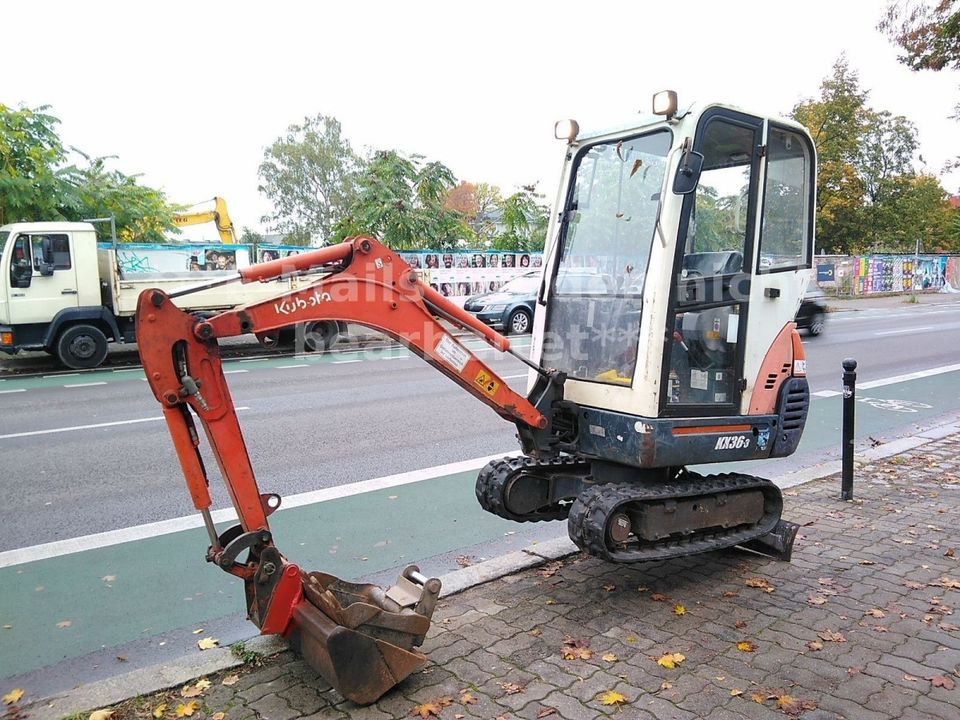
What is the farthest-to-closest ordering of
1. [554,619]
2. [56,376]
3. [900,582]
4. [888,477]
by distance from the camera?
1. [56,376]
2. [888,477]
3. [900,582]
4. [554,619]

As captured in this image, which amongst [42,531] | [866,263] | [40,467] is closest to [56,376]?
[40,467]

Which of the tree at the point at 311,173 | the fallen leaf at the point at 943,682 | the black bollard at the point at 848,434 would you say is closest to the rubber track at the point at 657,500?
the fallen leaf at the point at 943,682

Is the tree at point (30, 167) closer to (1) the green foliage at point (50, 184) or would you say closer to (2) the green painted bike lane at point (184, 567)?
(1) the green foliage at point (50, 184)

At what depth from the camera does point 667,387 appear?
170 inches

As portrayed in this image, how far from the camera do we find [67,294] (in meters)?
15.0

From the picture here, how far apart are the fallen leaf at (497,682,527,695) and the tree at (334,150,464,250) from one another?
2217cm

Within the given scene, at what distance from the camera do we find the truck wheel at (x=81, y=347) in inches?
579

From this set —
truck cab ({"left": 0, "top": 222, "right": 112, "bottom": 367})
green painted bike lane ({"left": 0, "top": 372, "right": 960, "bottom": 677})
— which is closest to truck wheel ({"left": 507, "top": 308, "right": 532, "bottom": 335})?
truck cab ({"left": 0, "top": 222, "right": 112, "bottom": 367})

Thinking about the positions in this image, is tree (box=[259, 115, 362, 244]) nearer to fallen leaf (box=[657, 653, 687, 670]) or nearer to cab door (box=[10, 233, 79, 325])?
cab door (box=[10, 233, 79, 325])

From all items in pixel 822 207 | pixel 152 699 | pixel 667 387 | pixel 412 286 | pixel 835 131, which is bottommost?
pixel 152 699

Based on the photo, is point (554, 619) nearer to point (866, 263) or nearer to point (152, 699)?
Answer: point (152, 699)

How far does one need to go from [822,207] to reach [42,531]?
43032 mm

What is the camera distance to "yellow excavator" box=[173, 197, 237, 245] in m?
25.9

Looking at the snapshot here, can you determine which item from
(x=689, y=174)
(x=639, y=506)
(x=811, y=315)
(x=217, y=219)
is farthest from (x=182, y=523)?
(x=217, y=219)
